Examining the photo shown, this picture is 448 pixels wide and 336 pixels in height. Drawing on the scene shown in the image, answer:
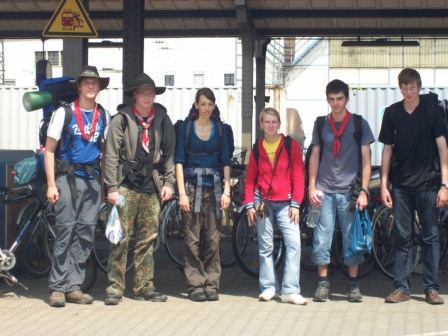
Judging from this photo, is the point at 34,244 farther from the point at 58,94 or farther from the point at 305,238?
the point at 305,238

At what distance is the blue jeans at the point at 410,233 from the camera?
8.40 meters

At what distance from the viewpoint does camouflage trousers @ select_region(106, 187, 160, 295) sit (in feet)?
27.8

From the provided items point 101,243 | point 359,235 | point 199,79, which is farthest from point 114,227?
point 199,79

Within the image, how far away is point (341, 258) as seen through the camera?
952 centimetres

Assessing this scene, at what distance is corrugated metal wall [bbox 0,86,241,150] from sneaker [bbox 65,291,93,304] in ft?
56.6

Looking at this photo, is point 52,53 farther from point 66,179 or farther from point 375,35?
point 66,179

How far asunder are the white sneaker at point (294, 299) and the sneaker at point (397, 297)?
77 centimetres

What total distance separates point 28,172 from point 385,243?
3.75 meters

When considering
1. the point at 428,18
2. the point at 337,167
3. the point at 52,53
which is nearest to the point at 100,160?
the point at 337,167

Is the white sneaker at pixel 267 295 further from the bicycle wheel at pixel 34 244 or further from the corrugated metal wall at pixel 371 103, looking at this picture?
the corrugated metal wall at pixel 371 103

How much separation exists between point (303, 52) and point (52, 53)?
14.8 m

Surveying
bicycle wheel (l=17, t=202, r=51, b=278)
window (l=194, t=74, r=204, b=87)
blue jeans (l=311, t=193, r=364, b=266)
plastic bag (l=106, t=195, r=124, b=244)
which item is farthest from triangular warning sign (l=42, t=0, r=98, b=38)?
A: window (l=194, t=74, r=204, b=87)

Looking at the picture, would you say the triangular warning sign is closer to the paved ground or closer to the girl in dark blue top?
the girl in dark blue top

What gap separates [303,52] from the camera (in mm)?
47469
